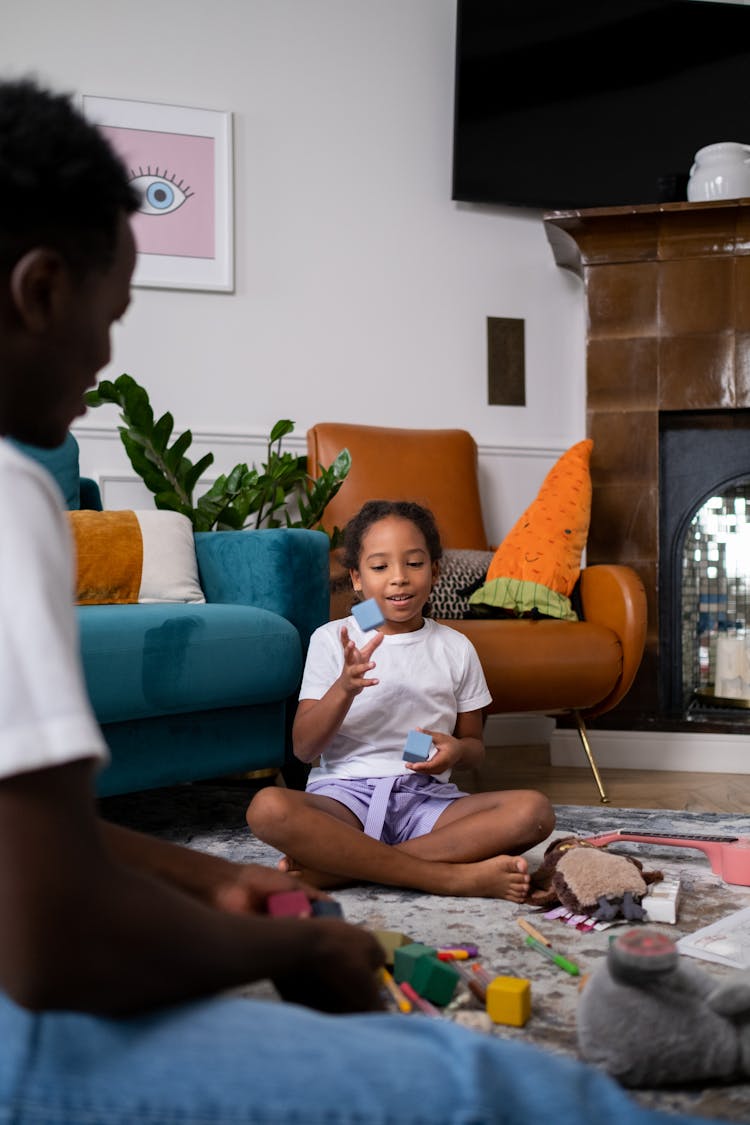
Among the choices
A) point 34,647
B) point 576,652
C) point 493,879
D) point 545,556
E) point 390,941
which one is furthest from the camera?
point 545,556

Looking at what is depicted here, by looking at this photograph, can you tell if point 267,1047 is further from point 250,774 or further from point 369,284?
point 369,284

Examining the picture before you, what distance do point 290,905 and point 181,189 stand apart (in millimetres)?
2869

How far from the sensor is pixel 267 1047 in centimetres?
58

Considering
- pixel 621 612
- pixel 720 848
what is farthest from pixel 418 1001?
pixel 621 612

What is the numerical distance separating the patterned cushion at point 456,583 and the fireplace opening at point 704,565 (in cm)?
76

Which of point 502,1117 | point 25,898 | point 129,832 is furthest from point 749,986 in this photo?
point 25,898

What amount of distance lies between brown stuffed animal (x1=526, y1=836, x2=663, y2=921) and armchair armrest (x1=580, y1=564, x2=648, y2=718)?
3.21ft

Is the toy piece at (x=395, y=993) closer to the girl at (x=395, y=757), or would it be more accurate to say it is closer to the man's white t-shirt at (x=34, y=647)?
the girl at (x=395, y=757)

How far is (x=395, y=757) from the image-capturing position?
1823mm

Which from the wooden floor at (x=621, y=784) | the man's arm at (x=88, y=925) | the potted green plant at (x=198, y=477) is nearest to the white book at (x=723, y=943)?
the man's arm at (x=88, y=925)

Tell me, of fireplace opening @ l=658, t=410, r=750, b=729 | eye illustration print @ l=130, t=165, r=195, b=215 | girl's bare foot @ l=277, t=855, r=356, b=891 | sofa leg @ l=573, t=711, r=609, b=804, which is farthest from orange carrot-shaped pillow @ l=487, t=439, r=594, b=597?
eye illustration print @ l=130, t=165, r=195, b=215

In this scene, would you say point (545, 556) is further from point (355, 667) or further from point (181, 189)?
point (181, 189)

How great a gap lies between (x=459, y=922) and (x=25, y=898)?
1079 millimetres

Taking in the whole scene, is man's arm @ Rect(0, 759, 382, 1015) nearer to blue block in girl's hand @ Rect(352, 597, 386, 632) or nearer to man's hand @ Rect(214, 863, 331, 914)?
man's hand @ Rect(214, 863, 331, 914)
